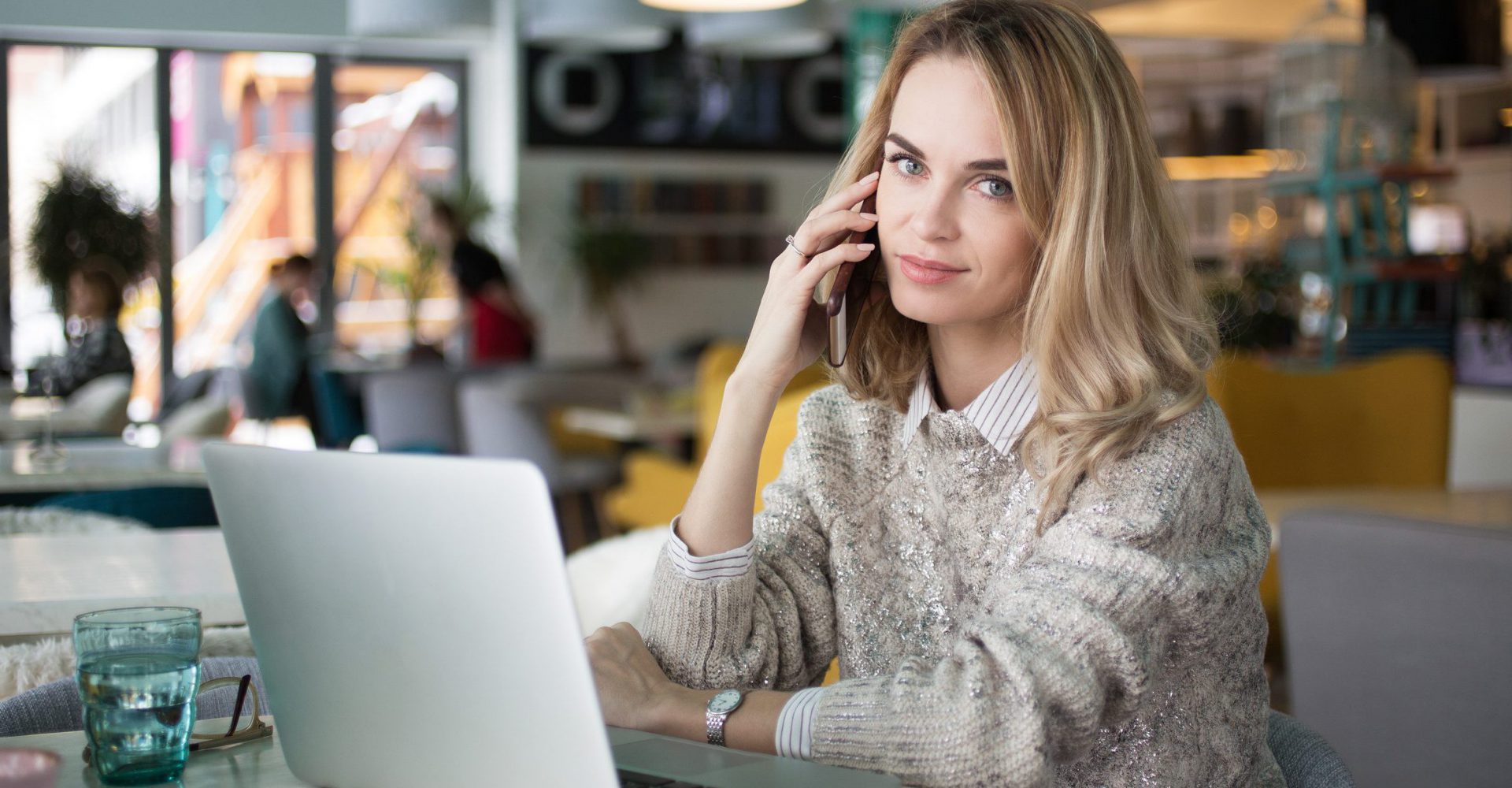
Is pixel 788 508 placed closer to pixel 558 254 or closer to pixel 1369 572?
pixel 1369 572

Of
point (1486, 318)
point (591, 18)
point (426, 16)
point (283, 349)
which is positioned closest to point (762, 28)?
point (591, 18)

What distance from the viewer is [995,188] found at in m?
1.30

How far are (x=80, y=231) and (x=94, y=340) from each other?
2.91 m

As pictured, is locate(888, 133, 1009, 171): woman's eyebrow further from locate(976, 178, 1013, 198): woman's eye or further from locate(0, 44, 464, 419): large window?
locate(0, 44, 464, 419): large window

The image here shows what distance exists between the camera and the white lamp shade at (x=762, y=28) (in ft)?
20.0

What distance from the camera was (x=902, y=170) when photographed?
1.36 m

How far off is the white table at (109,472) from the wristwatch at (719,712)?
2.21 m

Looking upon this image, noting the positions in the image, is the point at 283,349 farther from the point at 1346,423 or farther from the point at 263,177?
the point at 1346,423

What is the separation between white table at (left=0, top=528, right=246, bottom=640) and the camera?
1.61 metres

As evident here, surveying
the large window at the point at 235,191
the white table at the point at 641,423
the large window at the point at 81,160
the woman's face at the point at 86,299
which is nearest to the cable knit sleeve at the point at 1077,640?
the white table at the point at 641,423

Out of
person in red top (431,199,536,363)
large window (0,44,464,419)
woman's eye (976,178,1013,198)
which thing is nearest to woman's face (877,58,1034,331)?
woman's eye (976,178,1013,198)

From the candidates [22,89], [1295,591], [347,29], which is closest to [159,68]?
[22,89]

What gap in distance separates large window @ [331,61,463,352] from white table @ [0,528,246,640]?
8.52 meters

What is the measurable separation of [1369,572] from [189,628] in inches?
69.4
